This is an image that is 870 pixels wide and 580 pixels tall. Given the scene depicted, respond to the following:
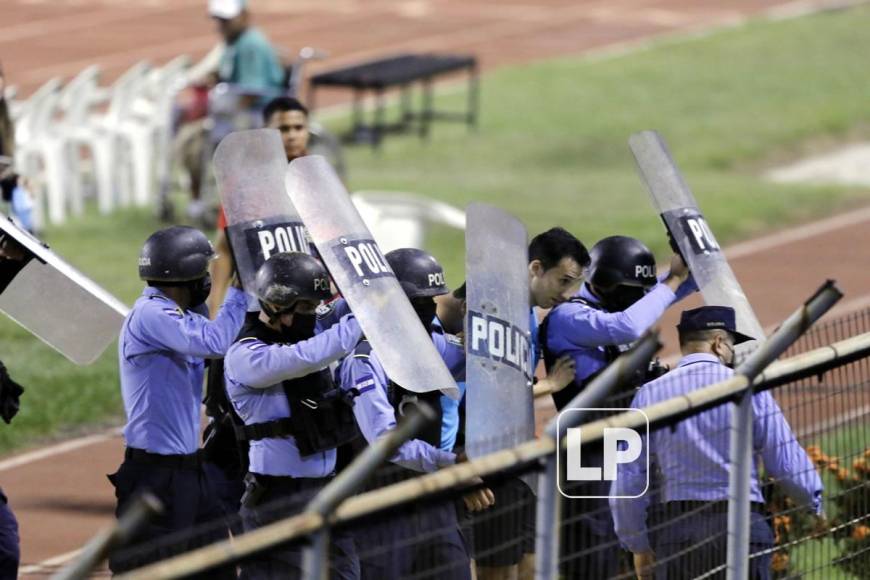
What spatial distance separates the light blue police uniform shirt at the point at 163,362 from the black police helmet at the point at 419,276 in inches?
25.0

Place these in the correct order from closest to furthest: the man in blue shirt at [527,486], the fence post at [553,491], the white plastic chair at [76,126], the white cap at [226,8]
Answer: the fence post at [553,491] → the man in blue shirt at [527,486] → the white cap at [226,8] → the white plastic chair at [76,126]

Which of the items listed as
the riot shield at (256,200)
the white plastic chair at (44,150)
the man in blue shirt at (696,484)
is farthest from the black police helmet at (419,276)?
the white plastic chair at (44,150)

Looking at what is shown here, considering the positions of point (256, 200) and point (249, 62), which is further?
point (249, 62)

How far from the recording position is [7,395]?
7.59 m

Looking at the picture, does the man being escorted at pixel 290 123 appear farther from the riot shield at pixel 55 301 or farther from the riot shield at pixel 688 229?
the riot shield at pixel 688 229

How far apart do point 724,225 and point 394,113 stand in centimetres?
878

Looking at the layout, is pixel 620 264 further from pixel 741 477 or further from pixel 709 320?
pixel 741 477

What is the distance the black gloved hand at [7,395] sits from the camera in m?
7.53

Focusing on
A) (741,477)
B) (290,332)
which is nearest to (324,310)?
(290,332)

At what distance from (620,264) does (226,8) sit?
10.0 metres

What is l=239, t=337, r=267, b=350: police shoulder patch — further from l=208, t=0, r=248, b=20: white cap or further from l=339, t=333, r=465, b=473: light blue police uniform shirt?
l=208, t=0, r=248, b=20: white cap

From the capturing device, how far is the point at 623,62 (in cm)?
3072

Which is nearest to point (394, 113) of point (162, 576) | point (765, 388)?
point (765, 388)

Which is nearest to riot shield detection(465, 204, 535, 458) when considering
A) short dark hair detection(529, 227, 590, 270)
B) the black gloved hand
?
short dark hair detection(529, 227, 590, 270)
